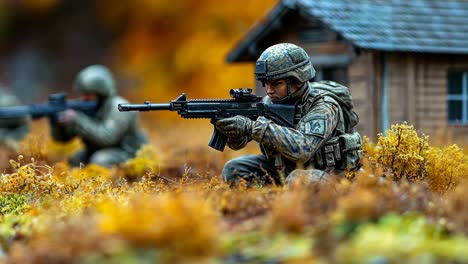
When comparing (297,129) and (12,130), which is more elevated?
(12,130)

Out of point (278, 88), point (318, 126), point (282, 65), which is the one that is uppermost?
point (282, 65)

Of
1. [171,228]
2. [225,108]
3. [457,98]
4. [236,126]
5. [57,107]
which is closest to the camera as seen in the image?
[171,228]

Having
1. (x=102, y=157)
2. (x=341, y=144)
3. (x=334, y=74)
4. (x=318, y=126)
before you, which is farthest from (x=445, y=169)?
(x=102, y=157)

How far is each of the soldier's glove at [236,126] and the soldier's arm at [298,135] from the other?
13cm

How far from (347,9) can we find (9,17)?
23152 mm

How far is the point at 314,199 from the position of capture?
22.8ft

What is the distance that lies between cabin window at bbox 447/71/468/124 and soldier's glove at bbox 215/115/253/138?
7730mm

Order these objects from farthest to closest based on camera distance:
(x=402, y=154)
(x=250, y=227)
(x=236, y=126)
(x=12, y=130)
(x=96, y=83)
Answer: (x=12, y=130)
(x=96, y=83)
(x=402, y=154)
(x=236, y=126)
(x=250, y=227)

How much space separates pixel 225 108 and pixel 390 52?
21.4 feet

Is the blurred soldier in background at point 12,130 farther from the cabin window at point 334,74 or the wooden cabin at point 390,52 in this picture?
the cabin window at point 334,74

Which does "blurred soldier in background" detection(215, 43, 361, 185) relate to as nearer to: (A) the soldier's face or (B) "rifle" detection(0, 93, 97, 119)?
(A) the soldier's face

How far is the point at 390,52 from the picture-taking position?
14562mm

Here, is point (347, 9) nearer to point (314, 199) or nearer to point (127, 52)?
point (314, 199)

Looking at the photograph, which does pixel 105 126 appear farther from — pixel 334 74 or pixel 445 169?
pixel 445 169
